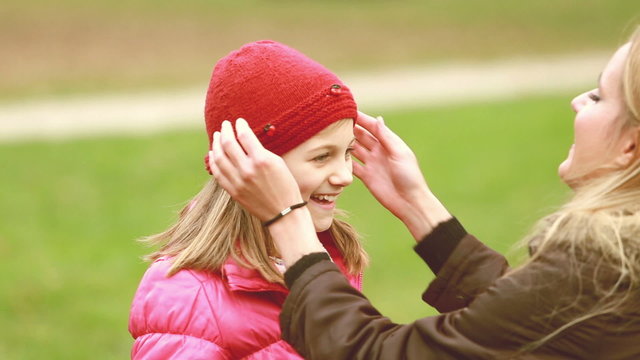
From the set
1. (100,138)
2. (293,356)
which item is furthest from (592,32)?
(293,356)

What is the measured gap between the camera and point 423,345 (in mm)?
2475

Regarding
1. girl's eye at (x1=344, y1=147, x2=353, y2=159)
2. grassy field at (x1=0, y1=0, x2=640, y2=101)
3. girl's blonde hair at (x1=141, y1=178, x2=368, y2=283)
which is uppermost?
grassy field at (x1=0, y1=0, x2=640, y2=101)

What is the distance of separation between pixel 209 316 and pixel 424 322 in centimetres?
65

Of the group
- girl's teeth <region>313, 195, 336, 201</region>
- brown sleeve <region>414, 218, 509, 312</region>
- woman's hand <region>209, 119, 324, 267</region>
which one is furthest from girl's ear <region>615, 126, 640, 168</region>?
girl's teeth <region>313, 195, 336, 201</region>

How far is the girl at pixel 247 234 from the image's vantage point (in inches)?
114

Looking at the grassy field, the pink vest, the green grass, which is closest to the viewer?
the pink vest

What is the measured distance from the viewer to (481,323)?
2.43m

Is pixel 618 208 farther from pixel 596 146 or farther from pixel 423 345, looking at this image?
pixel 423 345

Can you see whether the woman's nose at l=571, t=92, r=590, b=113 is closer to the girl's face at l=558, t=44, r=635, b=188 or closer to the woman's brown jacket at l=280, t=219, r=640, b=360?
the girl's face at l=558, t=44, r=635, b=188

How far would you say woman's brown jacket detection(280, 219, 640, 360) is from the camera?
2395mm

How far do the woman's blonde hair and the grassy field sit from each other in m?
11.7

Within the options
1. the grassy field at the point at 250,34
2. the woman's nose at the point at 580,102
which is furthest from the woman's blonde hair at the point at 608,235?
the grassy field at the point at 250,34

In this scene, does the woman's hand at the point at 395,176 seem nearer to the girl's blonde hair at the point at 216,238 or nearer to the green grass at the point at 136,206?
the girl's blonde hair at the point at 216,238

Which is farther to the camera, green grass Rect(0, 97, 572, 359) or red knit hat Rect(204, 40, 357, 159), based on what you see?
green grass Rect(0, 97, 572, 359)
